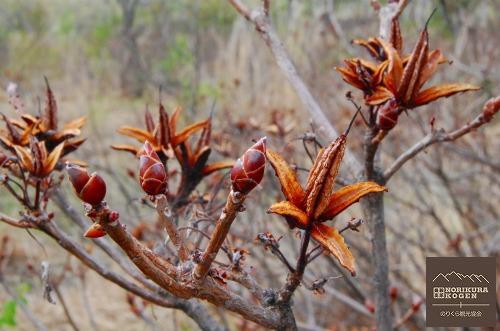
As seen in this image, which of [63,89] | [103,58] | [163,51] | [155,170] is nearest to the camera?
[155,170]

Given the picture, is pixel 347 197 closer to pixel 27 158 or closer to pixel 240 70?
pixel 27 158

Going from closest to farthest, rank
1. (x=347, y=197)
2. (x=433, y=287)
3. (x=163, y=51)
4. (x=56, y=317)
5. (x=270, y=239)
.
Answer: (x=347, y=197) < (x=270, y=239) < (x=433, y=287) < (x=56, y=317) < (x=163, y=51)

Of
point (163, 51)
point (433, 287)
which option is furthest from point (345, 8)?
point (433, 287)

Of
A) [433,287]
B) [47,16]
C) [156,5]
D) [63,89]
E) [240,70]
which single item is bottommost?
[433,287]

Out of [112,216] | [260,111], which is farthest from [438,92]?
[260,111]

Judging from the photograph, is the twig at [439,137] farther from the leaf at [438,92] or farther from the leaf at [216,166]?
the leaf at [216,166]

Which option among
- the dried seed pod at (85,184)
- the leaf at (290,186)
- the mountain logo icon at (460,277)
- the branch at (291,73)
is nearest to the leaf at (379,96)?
the branch at (291,73)

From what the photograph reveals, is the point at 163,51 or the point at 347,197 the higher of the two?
the point at 163,51
